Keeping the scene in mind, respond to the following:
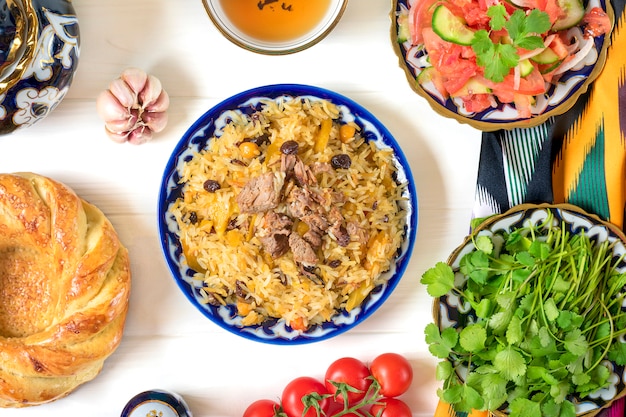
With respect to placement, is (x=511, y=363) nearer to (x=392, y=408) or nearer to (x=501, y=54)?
(x=392, y=408)

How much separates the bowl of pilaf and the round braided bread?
0.27 m

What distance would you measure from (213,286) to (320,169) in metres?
0.65

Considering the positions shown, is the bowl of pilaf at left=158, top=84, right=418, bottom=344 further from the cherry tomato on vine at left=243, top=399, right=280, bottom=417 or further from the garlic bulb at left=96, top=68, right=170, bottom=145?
the cherry tomato on vine at left=243, top=399, right=280, bottom=417

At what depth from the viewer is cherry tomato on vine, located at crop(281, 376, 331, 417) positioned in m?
2.84

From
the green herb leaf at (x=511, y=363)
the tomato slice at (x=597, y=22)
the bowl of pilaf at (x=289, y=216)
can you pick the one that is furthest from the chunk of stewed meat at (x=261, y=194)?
the tomato slice at (x=597, y=22)

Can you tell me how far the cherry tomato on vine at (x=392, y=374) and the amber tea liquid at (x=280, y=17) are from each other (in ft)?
4.55

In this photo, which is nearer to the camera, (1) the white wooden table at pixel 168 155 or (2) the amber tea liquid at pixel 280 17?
(2) the amber tea liquid at pixel 280 17

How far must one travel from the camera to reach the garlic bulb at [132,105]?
109 inches

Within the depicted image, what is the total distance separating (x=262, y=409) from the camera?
2875 mm

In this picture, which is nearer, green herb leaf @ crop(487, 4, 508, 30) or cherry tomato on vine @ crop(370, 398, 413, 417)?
green herb leaf @ crop(487, 4, 508, 30)

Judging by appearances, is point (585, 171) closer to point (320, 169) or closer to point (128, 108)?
point (320, 169)

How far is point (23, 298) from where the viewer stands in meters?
2.77

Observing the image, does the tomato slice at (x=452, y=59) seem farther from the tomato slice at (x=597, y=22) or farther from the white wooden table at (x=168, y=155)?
the tomato slice at (x=597, y=22)

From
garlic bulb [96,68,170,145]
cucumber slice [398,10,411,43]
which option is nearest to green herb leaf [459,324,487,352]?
cucumber slice [398,10,411,43]
